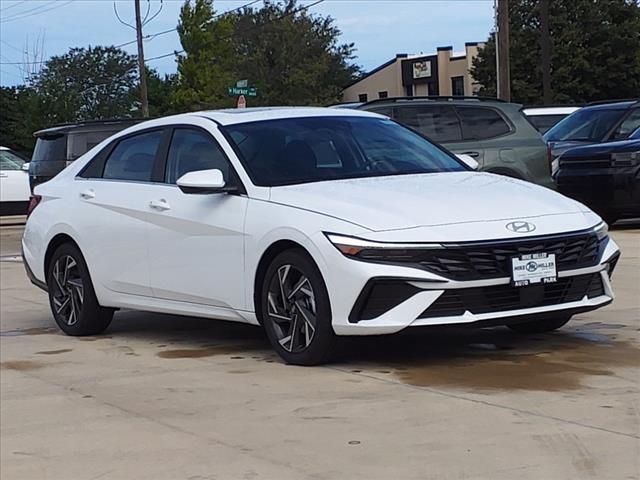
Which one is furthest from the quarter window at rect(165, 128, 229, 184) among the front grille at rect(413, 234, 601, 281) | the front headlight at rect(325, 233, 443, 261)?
the front grille at rect(413, 234, 601, 281)

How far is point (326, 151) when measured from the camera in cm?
743

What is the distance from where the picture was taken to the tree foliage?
54.2m

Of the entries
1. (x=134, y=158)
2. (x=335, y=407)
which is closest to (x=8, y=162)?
(x=134, y=158)

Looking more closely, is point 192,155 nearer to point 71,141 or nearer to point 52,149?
point 71,141

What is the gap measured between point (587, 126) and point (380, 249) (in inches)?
440

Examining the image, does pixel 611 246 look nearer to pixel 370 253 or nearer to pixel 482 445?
pixel 370 253

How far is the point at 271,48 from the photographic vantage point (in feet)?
224

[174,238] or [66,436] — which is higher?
Answer: [174,238]

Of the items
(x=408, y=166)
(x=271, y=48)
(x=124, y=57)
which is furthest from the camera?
(x=124, y=57)

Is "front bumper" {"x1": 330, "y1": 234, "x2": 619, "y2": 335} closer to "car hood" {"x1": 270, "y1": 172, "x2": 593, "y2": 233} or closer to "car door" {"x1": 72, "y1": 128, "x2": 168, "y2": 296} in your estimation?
"car hood" {"x1": 270, "y1": 172, "x2": 593, "y2": 233}

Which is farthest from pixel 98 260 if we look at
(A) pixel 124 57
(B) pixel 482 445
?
(A) pixel 124 57

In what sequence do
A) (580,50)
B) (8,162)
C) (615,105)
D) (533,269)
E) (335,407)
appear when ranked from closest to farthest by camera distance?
1. (335,407)
2. (533,269)
3. (615,105)
4. (8,162)
5. (580,50)

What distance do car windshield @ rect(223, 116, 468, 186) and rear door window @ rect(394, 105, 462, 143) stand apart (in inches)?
213

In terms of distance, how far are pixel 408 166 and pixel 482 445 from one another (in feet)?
9.65
